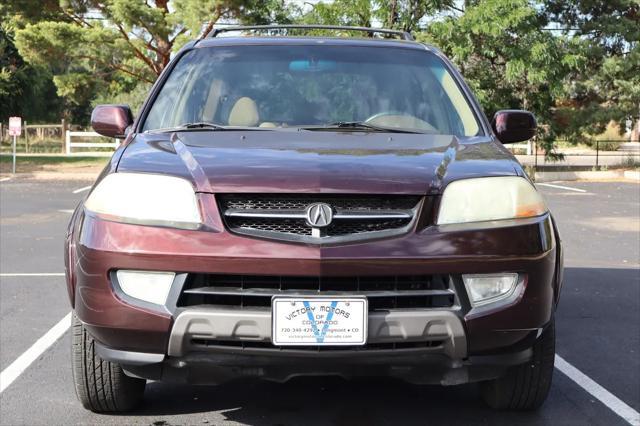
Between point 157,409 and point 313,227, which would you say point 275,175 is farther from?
point 157,409

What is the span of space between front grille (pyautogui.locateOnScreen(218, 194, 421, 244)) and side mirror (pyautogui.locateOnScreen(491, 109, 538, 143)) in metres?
1.49

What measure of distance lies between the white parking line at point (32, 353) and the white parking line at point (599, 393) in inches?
117

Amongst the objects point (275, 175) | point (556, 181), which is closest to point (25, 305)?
point (275, 175)

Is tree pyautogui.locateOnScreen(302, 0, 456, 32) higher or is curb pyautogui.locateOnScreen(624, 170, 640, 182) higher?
tree pyautogui.locateOnScreen(302, 0, 456, 32)

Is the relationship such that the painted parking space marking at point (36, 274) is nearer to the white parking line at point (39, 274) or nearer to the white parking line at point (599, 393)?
the white parking line at point (39, 274)

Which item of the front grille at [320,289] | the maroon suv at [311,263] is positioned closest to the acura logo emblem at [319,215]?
the maroon suv at [311,263]

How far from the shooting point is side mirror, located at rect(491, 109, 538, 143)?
4.56 metres

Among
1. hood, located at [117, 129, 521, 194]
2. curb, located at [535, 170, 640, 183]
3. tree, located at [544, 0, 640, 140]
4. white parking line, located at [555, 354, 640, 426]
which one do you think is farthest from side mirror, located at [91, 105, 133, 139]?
tree, located at [544, 0, 640, 140]

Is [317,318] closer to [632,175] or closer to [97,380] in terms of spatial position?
[97,380]

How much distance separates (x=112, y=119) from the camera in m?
4.56

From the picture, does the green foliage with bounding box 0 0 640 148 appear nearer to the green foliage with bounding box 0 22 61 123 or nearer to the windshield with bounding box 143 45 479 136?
the green foliage with bounding box 0 22 61 123

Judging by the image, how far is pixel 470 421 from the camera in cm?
393

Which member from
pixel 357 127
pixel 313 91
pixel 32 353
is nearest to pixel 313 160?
pixel 357 127

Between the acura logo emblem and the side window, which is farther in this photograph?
the side window
